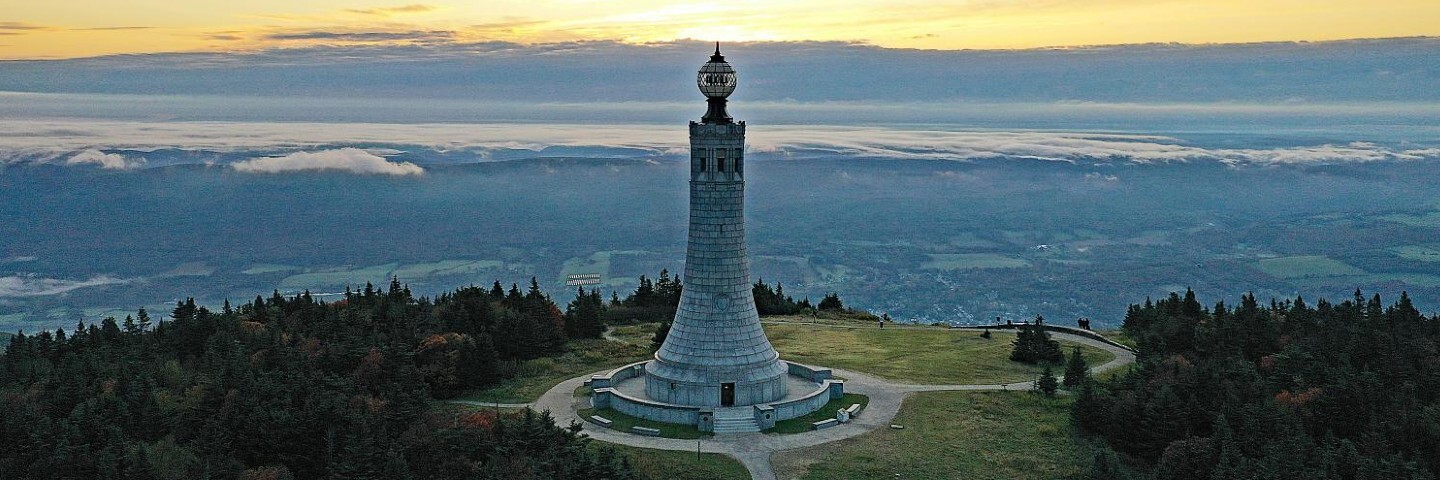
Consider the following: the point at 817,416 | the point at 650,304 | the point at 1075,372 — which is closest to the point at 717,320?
the point at 817,416

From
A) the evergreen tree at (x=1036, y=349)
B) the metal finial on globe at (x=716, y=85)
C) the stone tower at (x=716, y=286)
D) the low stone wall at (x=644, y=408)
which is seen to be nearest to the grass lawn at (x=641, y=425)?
the low stone wall at (x=644, y=408)

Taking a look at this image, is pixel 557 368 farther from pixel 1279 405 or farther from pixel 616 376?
pixel 1279 405

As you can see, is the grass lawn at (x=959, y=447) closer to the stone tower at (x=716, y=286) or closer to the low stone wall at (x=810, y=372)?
the low stone wall at (x=810, y=372)

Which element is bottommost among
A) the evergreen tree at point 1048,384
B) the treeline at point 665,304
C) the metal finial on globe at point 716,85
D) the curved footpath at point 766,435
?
the curved footpath at point 766,435

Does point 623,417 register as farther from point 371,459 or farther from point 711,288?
point 371,459

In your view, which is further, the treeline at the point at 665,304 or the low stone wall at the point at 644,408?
the treeline at the point at 665,304

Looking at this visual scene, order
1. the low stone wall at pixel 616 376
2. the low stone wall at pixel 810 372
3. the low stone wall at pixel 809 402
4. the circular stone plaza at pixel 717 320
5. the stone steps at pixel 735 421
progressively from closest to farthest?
1. the stone steps at pixel 735 421
2. the circular stone plaza at pixel 717 320
3. the low stone wall at pixel 809 402
4. the low stone wall at pixel 616 376
5. the low stone wall at pixel 810 372

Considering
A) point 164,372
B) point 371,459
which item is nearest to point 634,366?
point 371,459
